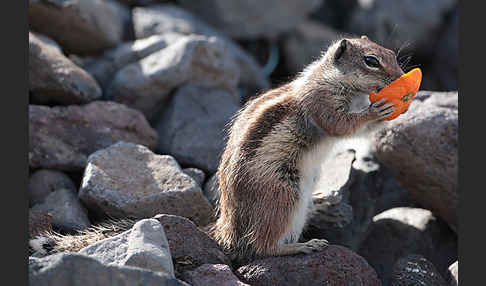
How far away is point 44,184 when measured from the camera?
6168 millimetres

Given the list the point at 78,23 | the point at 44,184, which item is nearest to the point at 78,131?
the point at 44,184

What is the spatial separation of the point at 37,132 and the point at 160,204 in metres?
1.75

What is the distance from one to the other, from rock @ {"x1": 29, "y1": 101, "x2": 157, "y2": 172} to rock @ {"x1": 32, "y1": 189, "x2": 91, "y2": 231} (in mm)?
455

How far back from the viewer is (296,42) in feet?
36.3

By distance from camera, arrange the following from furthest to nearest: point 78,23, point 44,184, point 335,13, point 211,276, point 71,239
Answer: point 335,13 < point 78,23 < point 44,184 < point 71,239 < point 211,276

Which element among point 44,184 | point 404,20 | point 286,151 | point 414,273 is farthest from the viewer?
point 404,20

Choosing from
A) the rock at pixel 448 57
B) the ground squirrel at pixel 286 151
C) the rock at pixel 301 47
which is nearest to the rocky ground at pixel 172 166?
the ground squirrel at pixel 286 151

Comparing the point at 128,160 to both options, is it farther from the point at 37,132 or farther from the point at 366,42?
the point at 366,42

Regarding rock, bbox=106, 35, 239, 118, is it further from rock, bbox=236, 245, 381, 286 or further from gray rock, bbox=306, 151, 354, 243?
rock, bbox=236, 245, 381, 286

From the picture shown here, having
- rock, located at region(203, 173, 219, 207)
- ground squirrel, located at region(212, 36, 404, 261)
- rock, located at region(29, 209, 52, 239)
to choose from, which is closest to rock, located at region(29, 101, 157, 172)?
rock, located at region(203, 173, 219, 207)

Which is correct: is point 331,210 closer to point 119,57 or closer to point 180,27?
point 119,57

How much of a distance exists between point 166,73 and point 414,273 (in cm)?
391

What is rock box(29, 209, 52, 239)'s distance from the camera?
5166 millimetres

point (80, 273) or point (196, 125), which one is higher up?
point (80, 273)
